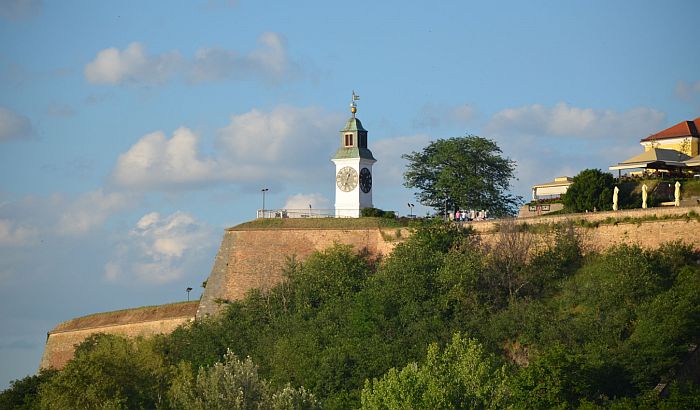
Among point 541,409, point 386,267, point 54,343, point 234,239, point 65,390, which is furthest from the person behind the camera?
point 54,343

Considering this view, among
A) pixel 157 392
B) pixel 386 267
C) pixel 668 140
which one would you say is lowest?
pixel 157 392

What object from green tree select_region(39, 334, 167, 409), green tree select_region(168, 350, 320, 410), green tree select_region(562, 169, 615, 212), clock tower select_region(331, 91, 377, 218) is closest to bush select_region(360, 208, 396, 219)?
clock tower select_region(331, 91, 377, 218)

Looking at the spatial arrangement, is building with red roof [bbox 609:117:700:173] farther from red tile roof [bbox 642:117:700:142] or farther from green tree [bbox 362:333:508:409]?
green tree [bbox 362:333:508:409]

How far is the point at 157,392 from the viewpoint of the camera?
66062mm

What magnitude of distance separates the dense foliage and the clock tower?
353 centimetres

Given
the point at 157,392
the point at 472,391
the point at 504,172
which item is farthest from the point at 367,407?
the point at 504,172

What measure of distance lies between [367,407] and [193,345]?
1656 centimetres

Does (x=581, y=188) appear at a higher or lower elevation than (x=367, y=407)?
higher

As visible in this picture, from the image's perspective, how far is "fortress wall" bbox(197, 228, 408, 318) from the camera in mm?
73625

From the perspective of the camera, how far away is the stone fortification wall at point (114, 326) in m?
77.4

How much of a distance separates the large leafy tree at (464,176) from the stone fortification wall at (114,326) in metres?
13.1

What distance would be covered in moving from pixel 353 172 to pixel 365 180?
87 cm

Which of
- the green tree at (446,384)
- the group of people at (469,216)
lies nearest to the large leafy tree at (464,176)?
the group of people at (469,216)

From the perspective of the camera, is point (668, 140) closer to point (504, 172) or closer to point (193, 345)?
point (504, 172)
